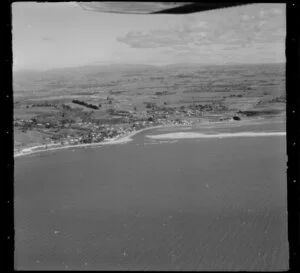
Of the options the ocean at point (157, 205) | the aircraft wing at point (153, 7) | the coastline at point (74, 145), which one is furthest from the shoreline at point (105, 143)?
the aircraft wing at point (153, 7)

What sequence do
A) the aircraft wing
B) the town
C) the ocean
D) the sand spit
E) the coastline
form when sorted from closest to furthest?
the aircraft wing → the ocean → the coastline → the town → the sand spit

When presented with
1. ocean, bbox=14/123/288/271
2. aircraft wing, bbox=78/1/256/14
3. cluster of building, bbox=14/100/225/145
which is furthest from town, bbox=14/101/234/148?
aircraft wing, bbox=78/1/256/14

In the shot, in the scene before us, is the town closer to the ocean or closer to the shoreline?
the shoreline

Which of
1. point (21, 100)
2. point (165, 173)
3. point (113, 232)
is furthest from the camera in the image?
point (165, 173)

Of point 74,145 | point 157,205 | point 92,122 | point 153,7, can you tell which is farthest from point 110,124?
point 153,7

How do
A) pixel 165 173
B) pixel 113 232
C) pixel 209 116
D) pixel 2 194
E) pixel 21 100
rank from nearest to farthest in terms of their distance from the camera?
pixel 2 194 < pixel 113 232 < pixel 21 100 < pixel 165 173 < pixel 209 116

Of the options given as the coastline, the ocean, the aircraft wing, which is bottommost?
the ocean

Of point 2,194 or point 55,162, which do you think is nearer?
point 2,194

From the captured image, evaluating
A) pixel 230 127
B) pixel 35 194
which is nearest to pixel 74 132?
pixel 35 194
